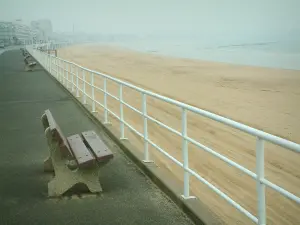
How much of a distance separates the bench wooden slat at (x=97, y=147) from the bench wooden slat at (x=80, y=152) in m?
0.07

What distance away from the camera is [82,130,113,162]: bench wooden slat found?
4707 mm

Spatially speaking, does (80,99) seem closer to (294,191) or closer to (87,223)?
(294,191)

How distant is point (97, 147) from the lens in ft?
16.7

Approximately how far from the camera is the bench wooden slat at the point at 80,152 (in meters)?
4.57

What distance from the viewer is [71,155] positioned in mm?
4770

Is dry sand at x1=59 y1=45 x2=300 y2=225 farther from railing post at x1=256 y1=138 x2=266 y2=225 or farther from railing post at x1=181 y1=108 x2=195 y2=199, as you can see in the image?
railing post at x1=256 y1=138 x2=266 y2=225

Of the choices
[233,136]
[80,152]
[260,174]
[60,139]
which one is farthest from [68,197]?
[233,136]

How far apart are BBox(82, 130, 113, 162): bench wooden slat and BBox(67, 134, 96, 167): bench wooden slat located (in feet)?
0.23

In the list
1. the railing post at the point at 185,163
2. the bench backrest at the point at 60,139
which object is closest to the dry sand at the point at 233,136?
the railing post at the point at 185,163

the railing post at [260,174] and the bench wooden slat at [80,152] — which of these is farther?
the bench wooden slat at [80,152]

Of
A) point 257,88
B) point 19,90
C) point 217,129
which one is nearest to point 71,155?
point 217,129

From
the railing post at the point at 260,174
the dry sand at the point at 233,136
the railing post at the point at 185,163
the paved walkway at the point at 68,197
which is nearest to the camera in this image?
the railing post at the point at 260,174

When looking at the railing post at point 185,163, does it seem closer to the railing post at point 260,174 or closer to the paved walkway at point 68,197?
the paved walkway at point 68,197

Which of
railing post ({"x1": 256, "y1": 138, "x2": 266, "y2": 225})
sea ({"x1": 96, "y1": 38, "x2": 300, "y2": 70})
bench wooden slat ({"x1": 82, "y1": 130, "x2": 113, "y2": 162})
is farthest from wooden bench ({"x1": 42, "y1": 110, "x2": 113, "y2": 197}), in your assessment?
sea ({"x1": 96, "y1": 38, "x2": 300, "y2": 70})
